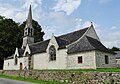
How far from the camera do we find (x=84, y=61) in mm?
24953

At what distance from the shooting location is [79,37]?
3055cm

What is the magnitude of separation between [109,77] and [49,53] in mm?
17593

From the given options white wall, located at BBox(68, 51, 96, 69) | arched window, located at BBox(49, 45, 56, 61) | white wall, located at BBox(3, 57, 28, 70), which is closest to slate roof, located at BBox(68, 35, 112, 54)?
white wall, located at BBox(68, 51, 96, 69)

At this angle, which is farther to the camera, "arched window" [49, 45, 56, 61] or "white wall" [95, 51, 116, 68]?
"arched window" [49, 45, 56, 61]

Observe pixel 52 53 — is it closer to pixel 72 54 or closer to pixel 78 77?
pixel 72 54

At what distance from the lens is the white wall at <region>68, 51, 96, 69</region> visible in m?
24.0

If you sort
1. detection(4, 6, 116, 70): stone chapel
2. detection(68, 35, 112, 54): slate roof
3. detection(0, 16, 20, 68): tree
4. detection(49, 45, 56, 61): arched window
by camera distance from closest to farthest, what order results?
detection(4, 6, 116, 70): stone chapel → detection(68, 35, 112, 54): slate roof → detection(49, 45, 56, 61): arched window → detection(0, 16, 20, 68): tree

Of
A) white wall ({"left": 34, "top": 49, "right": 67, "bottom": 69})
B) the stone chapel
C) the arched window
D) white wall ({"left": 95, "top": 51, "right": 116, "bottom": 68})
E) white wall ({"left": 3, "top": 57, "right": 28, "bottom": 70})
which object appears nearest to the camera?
white wall ({"left": 95, "top": 51, "right": 116, "bottom": 68})

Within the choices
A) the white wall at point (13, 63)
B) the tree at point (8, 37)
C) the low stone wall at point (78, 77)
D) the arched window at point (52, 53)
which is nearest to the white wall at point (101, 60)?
the low stone wall at point (78, 77)

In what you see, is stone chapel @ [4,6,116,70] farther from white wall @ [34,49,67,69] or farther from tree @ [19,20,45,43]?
tree @ [19,20,45,43]

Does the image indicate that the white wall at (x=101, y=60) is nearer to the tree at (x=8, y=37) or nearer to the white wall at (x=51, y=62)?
the white wall at (x=51, y=62)

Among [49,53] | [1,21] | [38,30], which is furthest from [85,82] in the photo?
[38,30]

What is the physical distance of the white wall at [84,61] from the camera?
24047mm

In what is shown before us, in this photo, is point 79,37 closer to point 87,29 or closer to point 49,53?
point 87,29
